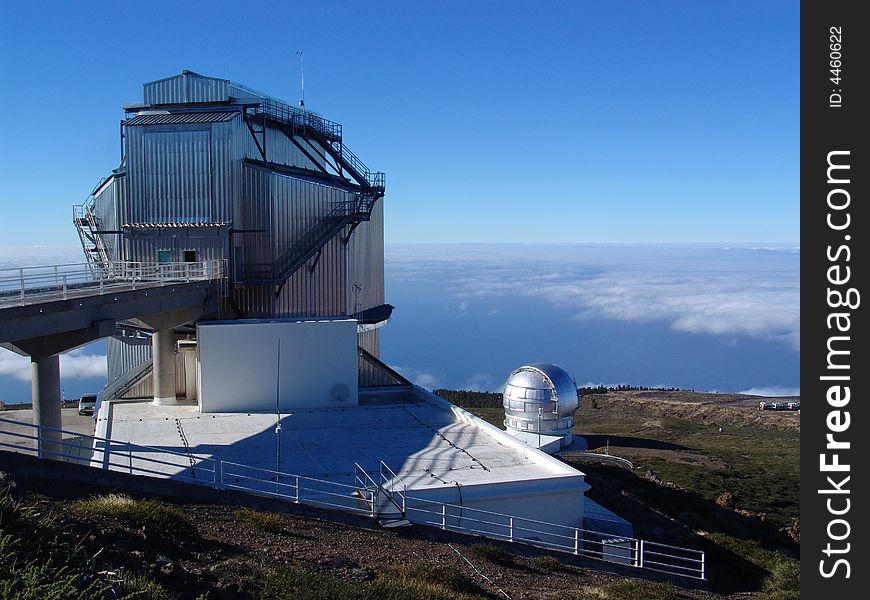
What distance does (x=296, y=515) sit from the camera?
1266 centimetres

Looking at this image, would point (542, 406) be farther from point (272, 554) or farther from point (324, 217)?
point (272, 554)

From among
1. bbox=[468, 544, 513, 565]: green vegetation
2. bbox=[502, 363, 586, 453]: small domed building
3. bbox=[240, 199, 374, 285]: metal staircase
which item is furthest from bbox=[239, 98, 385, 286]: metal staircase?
bbox=[468, 544, 513, 565]: green vegetation

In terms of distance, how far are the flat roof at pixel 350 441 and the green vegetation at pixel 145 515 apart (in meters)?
3.36

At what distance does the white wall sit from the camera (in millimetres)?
22203

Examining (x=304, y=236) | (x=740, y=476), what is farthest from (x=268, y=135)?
(x=740, y=476)

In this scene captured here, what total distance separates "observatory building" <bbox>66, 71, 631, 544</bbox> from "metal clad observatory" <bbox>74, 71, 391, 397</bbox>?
0.05 meters

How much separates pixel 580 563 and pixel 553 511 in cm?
220

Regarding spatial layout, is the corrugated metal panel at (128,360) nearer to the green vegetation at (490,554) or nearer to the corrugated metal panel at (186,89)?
the corrugated metal panel at (186,89)

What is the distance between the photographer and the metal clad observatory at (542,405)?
90.8 ft

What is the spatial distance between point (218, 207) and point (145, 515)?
16.2 meters

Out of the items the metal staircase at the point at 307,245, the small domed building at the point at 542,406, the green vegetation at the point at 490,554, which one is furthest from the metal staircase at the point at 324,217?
the green vegetation at the point at 490,554

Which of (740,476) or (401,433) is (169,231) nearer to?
(401,433)

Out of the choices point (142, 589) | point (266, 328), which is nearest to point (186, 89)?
point (266, 328)
